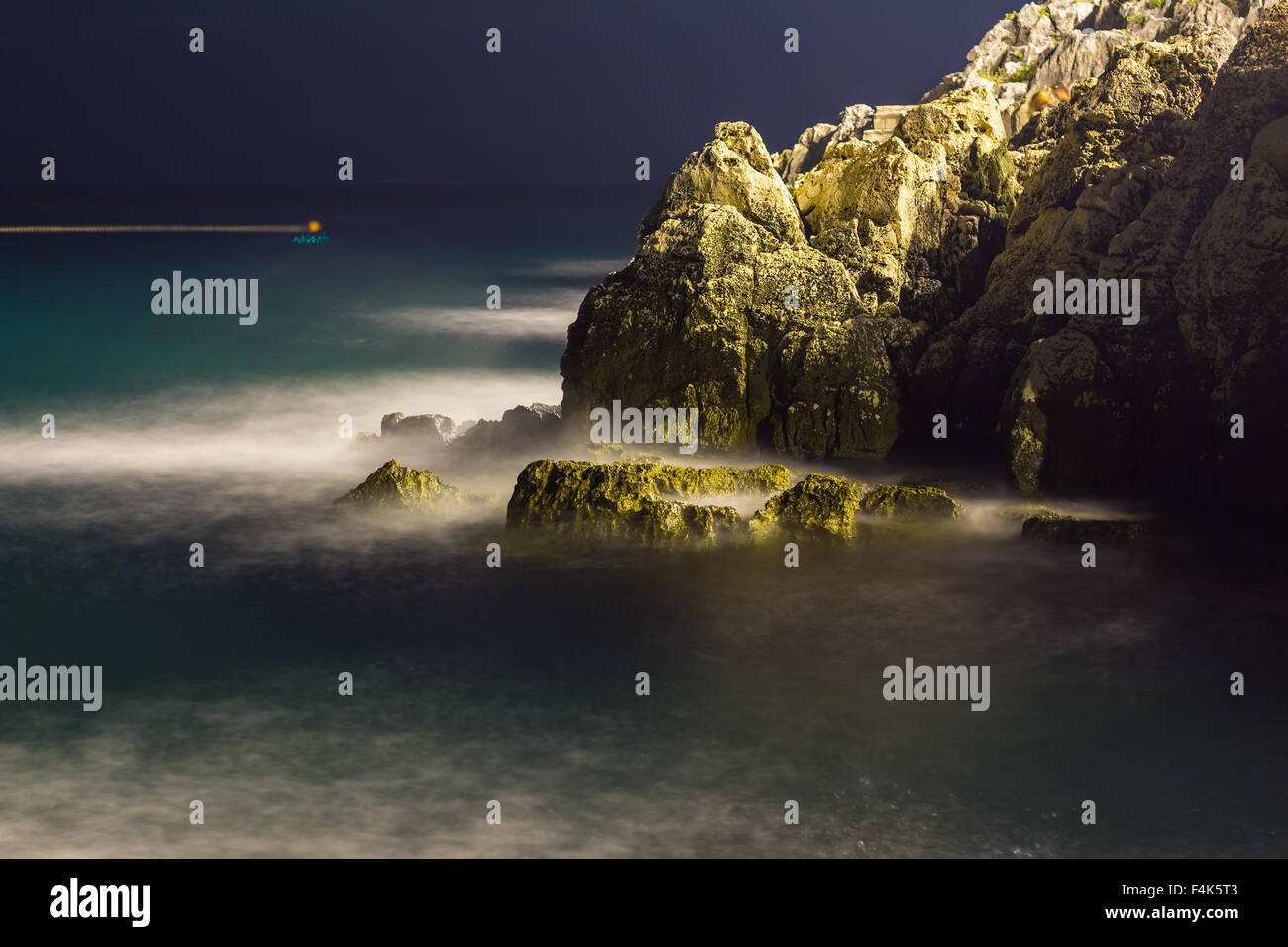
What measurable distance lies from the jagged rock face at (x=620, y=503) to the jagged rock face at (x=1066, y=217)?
4208 millimetres

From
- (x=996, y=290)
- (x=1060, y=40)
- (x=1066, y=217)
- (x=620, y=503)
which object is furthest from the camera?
(x=1060, y=40)

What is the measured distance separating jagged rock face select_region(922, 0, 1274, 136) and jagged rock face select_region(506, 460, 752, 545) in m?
18.9

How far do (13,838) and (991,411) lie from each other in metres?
14.6

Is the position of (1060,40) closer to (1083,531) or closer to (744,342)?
(744,342)

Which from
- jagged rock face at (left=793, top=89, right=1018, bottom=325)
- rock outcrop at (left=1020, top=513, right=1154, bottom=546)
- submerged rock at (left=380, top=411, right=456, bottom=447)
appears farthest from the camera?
submerged rock at (left=380, top=411, right=456, bottom=447)

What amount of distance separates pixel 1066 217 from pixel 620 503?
8502mm

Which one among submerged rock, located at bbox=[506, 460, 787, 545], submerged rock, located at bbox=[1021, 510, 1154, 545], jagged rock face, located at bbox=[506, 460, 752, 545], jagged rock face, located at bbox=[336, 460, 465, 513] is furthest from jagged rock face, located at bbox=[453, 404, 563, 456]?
submerged rock, located at bbox=[1021, 510, 1154, 545]

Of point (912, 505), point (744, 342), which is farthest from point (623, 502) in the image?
point (744, 342)

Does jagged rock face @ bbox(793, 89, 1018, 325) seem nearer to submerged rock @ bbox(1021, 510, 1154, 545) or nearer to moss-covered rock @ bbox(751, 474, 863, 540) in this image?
moss-covered rock @ bbox(751, 474, 863, 540)

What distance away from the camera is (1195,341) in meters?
19.4

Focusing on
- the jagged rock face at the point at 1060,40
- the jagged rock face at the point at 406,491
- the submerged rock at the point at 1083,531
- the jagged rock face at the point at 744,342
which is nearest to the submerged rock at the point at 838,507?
the submerged rock at the point at 1083,531

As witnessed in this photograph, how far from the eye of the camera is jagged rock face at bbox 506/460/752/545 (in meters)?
18.5

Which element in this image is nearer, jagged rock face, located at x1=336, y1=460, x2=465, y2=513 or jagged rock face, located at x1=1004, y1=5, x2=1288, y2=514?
jagged rock face, located at x1=1004, y1=5, x2=1288, y2=514

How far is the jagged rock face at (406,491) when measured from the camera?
20031mm
